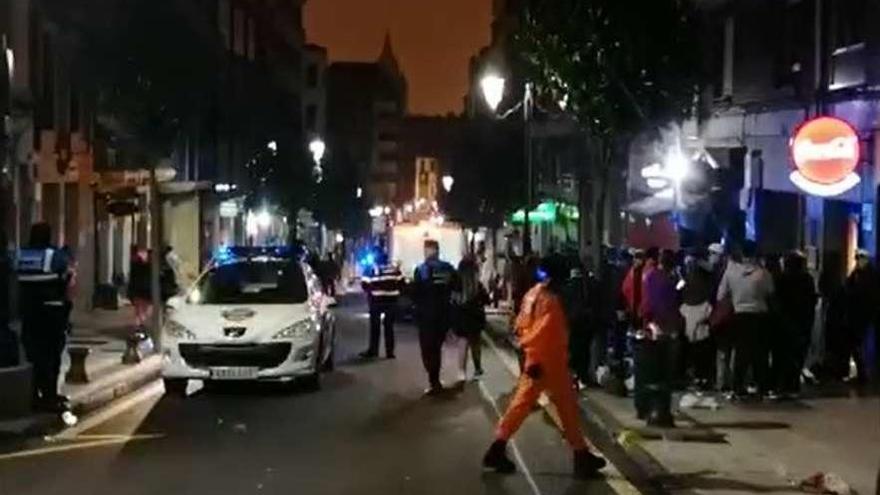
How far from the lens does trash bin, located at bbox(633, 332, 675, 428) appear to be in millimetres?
15805

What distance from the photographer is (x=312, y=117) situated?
123312 millimetres

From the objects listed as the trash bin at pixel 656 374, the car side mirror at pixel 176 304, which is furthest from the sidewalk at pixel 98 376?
the trash bin at pixel 656 374

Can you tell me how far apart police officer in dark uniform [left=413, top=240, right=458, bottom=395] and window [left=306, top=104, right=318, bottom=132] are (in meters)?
97.5

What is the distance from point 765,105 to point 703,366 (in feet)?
34.6

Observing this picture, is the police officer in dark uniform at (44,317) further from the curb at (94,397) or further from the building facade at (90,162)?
the building facade at (90,162)

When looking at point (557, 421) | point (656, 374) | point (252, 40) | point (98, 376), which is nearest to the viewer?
point (656, 374)

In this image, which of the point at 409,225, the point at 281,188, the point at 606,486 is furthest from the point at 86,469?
the point at 281,188

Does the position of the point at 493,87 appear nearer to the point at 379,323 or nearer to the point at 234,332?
the point at 379,323

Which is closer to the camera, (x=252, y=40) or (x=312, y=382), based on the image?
(x=312, y=382)

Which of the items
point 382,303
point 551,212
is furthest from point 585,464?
point 551,212

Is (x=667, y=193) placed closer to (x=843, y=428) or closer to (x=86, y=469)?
(x=843, y=428)

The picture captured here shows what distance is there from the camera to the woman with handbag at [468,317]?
72.8ft

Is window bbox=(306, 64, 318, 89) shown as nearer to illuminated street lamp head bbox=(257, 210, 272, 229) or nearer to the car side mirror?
illuminated street lamp head bbox=(257, 210, 272, 229)

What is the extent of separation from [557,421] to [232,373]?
490 cm
